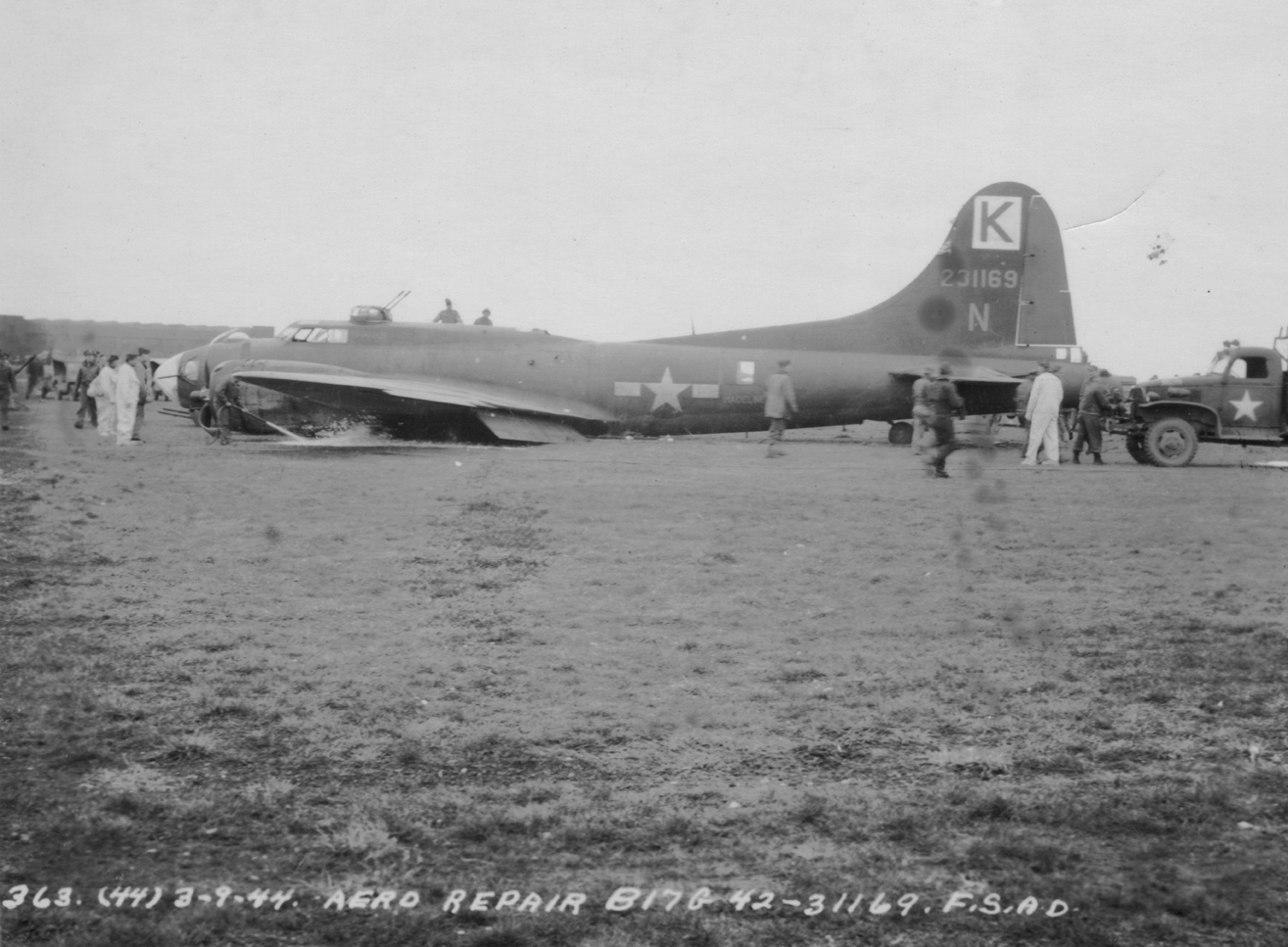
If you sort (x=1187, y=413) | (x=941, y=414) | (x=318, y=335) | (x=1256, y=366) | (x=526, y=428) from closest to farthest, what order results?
(x=941, y=414)
(x=1256, y=366)
(x=1187, y=413)
(x=526, y=428)
(x=318, y=335)

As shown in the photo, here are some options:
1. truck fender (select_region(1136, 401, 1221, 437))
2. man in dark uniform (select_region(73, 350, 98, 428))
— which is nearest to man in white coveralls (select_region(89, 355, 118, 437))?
man in dark uniform (select_region(73, 350, 98, 428))

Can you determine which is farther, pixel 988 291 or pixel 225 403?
pixel 988 291

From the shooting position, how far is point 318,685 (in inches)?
255

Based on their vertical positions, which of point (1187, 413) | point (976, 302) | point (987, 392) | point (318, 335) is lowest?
point (1187, 413)

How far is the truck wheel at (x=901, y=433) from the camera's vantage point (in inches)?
965

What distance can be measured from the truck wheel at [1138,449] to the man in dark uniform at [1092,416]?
0.54 meters

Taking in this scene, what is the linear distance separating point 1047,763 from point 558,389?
17.7 metres

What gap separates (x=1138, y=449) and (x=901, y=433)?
6.19 m

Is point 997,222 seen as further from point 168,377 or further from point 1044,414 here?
point 168,377

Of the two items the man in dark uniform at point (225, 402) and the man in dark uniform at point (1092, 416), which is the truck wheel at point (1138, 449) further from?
the man in dark uniform at point (225, 402)

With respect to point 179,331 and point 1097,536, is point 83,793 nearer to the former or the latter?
point 1097,536

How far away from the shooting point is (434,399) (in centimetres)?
2047

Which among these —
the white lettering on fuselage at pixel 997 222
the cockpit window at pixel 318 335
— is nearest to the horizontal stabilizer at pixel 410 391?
the cockpit window at pixel 318 335

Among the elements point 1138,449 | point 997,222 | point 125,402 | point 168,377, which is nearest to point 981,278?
point 997,222
